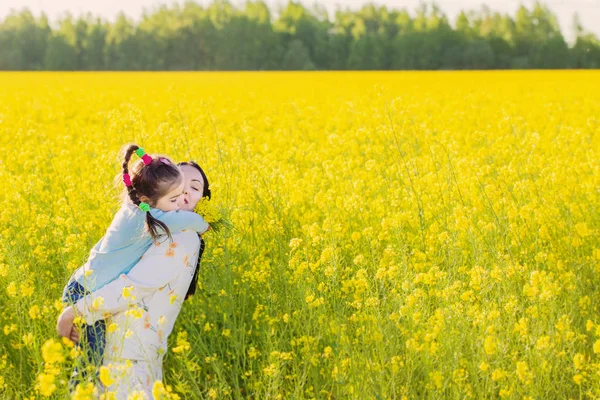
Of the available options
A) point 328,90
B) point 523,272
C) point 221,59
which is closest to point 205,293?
point 523,272

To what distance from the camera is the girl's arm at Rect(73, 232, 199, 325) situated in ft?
10.2

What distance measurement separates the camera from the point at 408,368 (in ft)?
10.5

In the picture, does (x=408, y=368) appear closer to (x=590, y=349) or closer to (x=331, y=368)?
(x=331, y=368)

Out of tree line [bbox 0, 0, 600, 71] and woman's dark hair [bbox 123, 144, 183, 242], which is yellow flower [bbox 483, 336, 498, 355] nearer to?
woman's dark hair [bbox 123, 144, 183, 242]

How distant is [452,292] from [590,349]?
979 mm

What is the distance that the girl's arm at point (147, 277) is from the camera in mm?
3121

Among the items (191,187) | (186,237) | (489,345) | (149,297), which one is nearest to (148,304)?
(149,297)

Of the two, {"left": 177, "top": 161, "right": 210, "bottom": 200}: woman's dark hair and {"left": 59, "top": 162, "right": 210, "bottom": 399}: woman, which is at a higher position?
{"left": 177, "top": 161, "right": 210, "bottom": 200}: woman's dark hair

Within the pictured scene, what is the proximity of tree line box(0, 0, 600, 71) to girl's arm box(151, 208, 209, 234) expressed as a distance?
44.0 m

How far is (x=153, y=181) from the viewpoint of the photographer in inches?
126

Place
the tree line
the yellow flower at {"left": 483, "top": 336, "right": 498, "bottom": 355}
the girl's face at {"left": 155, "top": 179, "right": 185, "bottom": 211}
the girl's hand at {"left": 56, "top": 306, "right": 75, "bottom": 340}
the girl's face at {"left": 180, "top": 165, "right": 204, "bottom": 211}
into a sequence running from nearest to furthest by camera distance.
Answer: the yellow flower at {"left": 483, "top": 336, "right": 498, "bottom": 355} → the girl's hand at {"left": 56, "top": 306, "right": 75, "bottom": 340} → the girl's face at {"left": 155, "top": 179, "right": 185, "bottom": 211} → the girl's face at {"left": 180, "top": 165, "right": 204, "bottom": 211} → the tree line

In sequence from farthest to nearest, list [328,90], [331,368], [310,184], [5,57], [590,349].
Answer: [5,57] → [328,90] → [310,184] → [590,349] → [331,368]

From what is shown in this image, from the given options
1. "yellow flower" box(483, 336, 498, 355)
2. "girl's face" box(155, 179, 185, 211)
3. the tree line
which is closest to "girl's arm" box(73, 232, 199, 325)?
"girl's face" box(155, 179, 185, 211)

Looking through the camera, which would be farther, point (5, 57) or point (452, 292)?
point (5, 57)
